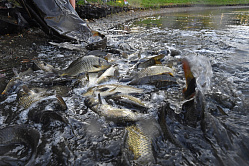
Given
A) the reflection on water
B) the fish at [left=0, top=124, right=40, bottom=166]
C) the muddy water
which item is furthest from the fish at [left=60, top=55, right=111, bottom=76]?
the reflection on water

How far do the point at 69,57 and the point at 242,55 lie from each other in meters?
4.51

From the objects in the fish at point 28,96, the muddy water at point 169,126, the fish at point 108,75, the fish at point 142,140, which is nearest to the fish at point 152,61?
the muddy water at point 169,126

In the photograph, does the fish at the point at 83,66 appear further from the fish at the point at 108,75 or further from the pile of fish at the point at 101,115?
the fish at the point at 108,75

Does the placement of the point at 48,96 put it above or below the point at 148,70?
below

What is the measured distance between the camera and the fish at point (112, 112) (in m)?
1.98

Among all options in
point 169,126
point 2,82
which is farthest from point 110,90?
point 2,82

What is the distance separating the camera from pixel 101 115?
2115 millimetres

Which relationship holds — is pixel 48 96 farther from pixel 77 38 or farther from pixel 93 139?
pixel 77 38

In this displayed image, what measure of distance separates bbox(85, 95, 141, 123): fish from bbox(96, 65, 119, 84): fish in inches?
29.8

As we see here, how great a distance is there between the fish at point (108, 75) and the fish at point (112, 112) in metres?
0.76

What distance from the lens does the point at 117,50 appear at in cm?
479

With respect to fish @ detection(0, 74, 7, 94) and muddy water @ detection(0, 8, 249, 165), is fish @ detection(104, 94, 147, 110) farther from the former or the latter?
fish @ detection(0, 74, 7, 94)

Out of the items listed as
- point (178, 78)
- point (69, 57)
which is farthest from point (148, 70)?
point (69, 57)

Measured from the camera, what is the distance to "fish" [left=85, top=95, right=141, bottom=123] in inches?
78.1
